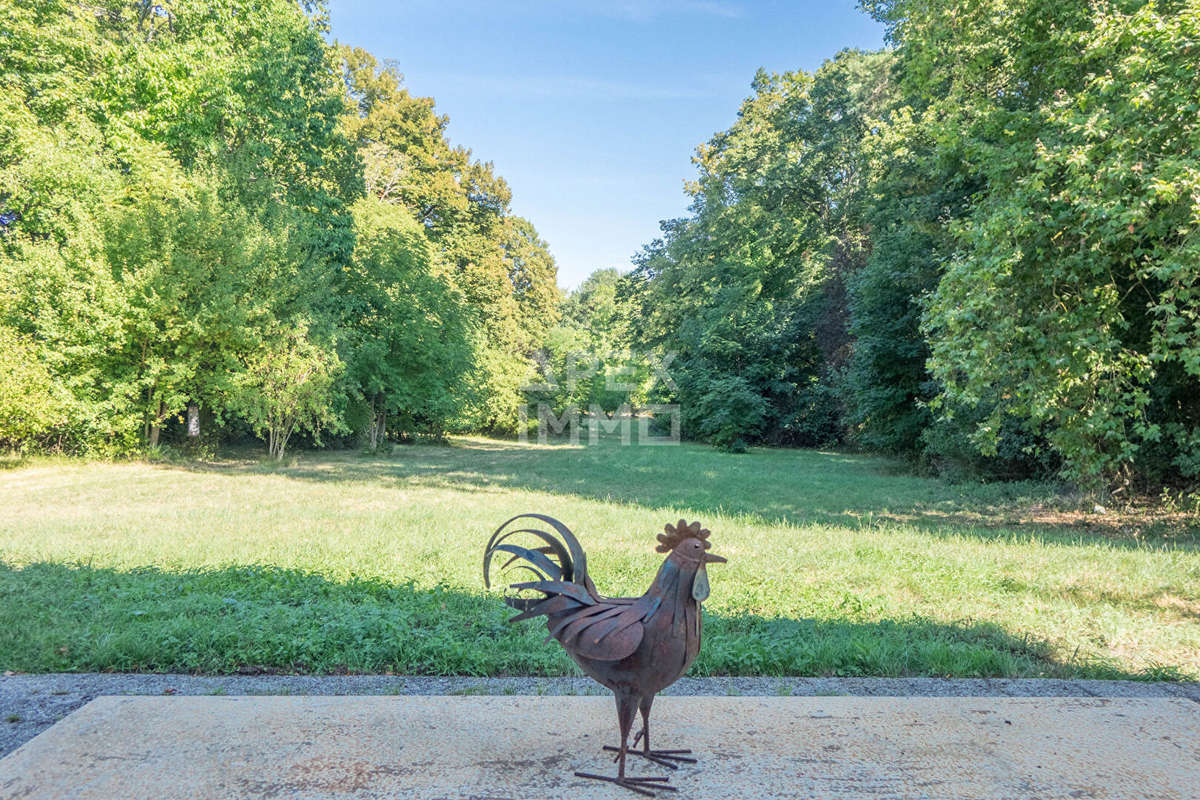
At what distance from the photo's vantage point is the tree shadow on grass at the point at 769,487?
34.6 ft

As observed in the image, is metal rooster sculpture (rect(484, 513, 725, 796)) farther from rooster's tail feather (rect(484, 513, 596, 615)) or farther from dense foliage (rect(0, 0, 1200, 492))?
dense foliage (rect(0, 0, 1200, 492))

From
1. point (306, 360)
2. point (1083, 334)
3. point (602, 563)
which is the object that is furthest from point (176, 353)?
point (1083, 334)

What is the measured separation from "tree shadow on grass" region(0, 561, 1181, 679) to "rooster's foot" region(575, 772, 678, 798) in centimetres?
153

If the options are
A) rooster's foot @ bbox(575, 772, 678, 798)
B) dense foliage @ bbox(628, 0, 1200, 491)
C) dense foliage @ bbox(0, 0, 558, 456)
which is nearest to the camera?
rooster's foot @ bbox(575, 772, 678, 798)

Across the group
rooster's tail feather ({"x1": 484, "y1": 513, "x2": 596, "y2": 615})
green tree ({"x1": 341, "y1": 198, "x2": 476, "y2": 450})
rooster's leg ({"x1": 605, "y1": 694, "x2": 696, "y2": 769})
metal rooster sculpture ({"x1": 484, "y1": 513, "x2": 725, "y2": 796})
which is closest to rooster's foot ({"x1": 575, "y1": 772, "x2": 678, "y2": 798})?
metal rooster sculpture ({"x1": 484, "y1": 513, "x2": 725, "y2": 796})

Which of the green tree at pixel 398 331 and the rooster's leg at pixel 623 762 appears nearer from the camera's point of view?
the rooster's leg at pixel 623 762

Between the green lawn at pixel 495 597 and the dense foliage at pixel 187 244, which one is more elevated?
the dense foliage at pixel 187 244

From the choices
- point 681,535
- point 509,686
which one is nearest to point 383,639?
point 509,686

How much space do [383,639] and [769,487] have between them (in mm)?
12371

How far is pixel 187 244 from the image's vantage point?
664 inches

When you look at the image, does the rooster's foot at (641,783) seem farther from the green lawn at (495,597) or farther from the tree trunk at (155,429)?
the tree trunk at (155,429)

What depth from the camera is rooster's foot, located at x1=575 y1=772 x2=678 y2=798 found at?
2668 mm

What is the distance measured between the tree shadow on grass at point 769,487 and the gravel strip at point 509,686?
19.8 feet

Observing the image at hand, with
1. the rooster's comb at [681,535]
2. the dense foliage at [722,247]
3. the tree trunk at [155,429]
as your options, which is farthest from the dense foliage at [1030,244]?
the tree trunk at [155,429]
